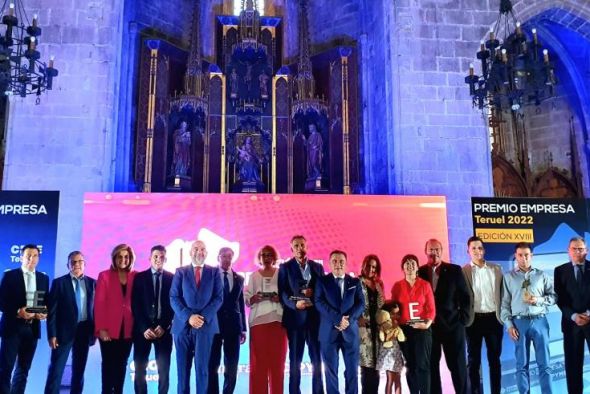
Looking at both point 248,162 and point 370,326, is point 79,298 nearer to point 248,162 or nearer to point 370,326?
point 370,326

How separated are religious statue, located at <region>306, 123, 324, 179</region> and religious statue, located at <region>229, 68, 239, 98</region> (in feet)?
4.83

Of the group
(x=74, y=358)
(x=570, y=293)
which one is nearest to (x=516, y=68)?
(x=570, y=293)

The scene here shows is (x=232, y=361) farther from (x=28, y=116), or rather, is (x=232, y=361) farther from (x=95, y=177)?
(x=28, y=116)

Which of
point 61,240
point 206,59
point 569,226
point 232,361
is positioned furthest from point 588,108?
point 61,240

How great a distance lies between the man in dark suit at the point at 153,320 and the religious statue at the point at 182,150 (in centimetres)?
467

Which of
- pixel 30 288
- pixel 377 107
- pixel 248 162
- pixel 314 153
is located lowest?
pixel 30 288

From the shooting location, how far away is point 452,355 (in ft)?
16.8

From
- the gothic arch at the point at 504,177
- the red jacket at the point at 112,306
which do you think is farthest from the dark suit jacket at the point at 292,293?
the gothic arch at the point at 504,177

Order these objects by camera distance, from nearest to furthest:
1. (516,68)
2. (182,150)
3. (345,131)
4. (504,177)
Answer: (516,68), (182,150), (345,131), (504,177)

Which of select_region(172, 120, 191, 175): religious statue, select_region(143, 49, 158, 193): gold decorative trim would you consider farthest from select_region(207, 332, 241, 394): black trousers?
select_region(172, 120, 191, 175): religious statue

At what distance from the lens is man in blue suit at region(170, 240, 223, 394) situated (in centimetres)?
488

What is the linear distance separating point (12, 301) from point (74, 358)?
2.43 feet

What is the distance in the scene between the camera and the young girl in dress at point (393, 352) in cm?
501

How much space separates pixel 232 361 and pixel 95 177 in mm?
3696
